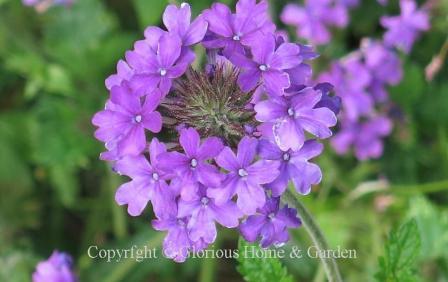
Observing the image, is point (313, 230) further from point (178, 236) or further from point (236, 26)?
point (236, 26)

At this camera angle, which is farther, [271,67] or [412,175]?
[412,175]

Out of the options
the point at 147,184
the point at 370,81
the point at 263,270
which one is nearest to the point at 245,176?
the point at 147,184

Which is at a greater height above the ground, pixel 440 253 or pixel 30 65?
pixel 30 65

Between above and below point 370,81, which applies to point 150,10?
above

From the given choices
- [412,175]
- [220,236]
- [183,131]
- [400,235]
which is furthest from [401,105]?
[183,131]

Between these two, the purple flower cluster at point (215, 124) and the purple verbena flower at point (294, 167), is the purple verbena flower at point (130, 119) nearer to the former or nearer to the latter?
the purple flower cluster at point (215, 124)

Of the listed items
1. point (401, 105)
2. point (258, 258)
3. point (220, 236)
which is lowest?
point (258, 258)

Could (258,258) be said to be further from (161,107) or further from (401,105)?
(401,105)
